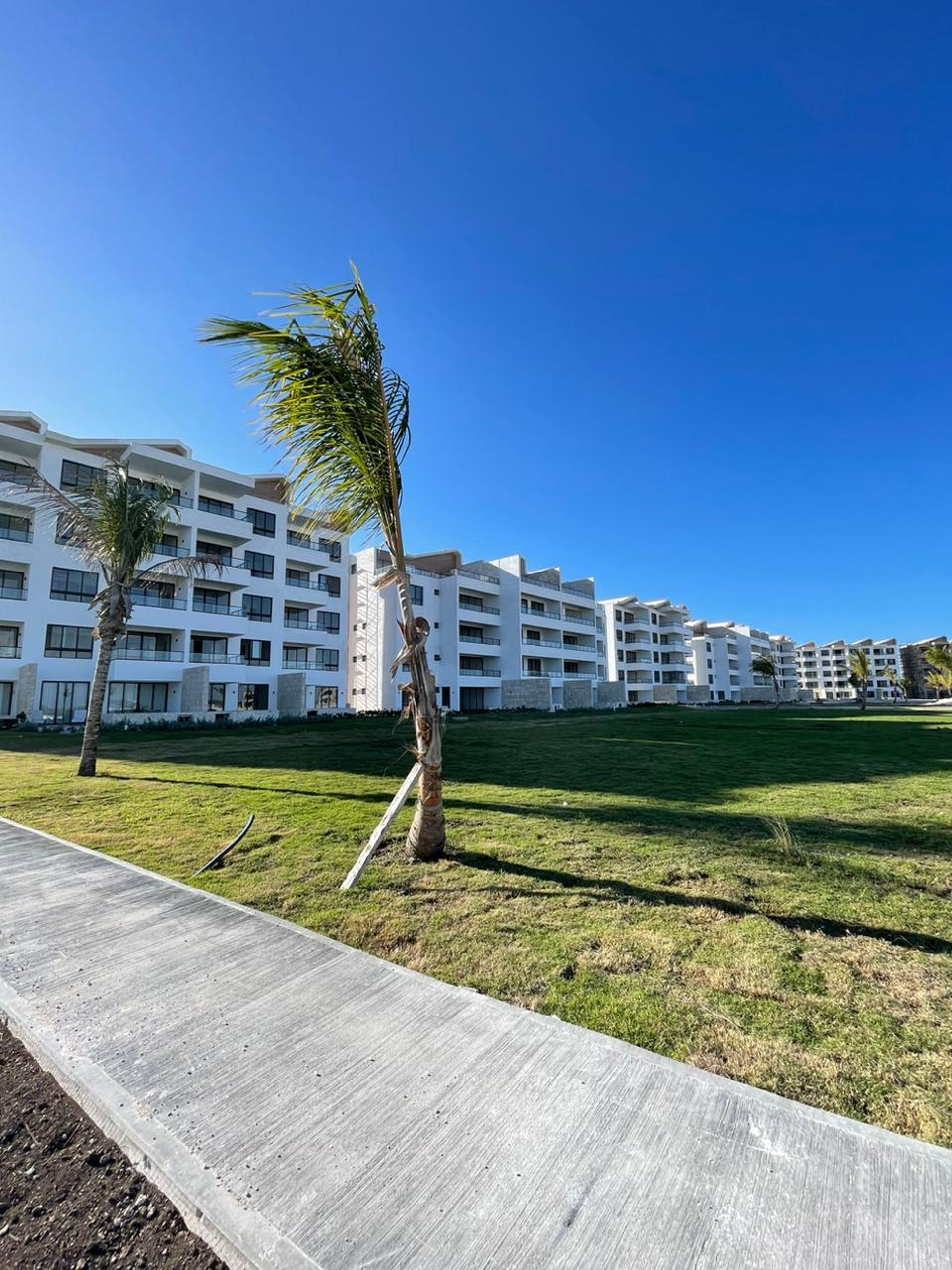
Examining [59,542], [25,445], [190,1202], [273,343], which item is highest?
[25,445]

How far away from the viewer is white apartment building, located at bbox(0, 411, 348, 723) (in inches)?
1117

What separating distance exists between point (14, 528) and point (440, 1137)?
119 feet

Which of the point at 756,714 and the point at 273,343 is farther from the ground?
the point at 273,343

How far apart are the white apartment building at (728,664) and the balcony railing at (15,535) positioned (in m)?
78.5

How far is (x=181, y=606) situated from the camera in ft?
110

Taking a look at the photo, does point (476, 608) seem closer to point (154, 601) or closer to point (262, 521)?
point (262, 521)

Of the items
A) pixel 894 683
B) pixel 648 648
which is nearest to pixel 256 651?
pixel 648 648

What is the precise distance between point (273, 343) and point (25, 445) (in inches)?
1229

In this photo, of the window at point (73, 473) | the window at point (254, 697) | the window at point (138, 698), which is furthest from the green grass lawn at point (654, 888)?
the window at point (254, 697)

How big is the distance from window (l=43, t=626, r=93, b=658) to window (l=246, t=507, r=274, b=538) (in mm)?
12632

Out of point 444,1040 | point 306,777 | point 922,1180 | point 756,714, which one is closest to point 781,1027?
point 922,1180

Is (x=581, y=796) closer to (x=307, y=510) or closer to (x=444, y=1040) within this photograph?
(x=307, y=510)

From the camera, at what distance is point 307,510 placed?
711 cm

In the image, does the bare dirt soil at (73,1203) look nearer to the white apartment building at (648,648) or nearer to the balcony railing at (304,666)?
the balcony railing at (304,666)
